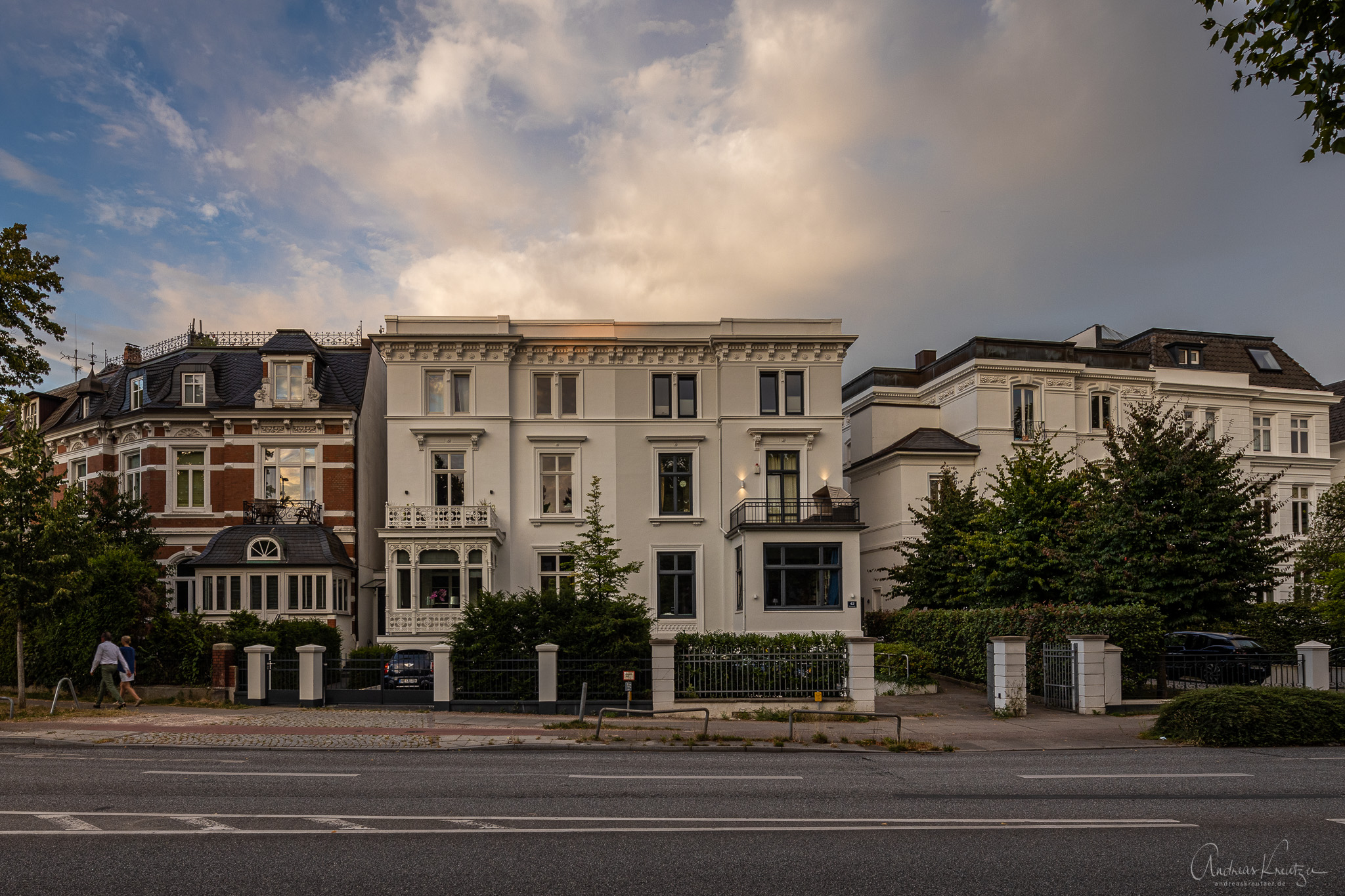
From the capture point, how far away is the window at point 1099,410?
42.2 metres

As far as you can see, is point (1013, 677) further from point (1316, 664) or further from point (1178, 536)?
point (1316, 664)

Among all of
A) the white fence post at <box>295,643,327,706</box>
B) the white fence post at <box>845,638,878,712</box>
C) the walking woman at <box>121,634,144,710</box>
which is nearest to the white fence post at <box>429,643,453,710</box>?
the white fence post at <box>295,643,327,706</box>

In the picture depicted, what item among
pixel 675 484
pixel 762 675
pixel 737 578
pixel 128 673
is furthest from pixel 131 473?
pixel 762 675

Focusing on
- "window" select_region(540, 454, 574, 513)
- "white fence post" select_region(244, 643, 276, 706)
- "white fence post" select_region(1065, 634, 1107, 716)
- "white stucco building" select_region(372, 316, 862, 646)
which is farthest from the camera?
"window" select_region(540, 454, 574, 513)

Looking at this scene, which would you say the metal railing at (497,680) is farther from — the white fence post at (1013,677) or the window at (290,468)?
the window at (290,468)

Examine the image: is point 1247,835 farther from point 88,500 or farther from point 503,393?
point 88,500

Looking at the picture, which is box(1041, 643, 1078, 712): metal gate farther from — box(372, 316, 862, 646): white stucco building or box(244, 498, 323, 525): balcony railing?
box(244, 498, 323, 525): balcony railing

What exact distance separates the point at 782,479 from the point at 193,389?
72.5 ft

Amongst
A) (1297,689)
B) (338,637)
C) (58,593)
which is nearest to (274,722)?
(58,593)

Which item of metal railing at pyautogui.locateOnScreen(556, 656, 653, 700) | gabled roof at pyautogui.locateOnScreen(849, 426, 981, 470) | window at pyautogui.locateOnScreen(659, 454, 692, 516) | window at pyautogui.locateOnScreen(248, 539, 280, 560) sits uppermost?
gabled roof at pyautogui.locateOnScreen(849, 426, 981, 470)

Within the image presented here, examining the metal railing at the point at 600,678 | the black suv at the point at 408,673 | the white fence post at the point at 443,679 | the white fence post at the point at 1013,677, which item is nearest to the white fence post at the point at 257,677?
the black suv at the point at 408,673

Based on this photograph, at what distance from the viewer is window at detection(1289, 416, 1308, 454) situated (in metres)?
46.6

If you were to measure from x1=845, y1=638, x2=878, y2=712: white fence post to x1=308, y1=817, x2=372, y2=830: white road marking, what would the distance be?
13.8 metres

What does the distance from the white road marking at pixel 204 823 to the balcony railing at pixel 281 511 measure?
2472 cm
